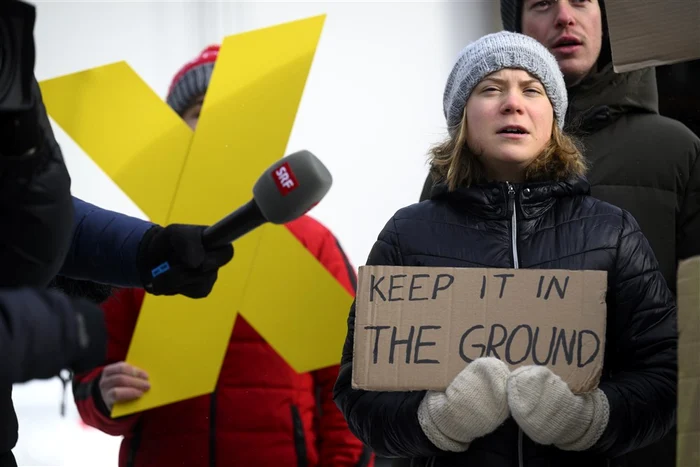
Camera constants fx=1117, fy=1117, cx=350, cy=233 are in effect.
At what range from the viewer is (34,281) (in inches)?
49.1

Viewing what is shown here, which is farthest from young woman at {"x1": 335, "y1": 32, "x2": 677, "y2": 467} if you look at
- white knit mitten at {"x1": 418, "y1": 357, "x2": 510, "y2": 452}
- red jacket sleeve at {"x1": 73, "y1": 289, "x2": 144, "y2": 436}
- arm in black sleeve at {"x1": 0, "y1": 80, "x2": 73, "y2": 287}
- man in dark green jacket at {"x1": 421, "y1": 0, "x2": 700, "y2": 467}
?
red jacket sleeve at {"x1": 73, "y1": 289, "x2": 144, "y2": 436}

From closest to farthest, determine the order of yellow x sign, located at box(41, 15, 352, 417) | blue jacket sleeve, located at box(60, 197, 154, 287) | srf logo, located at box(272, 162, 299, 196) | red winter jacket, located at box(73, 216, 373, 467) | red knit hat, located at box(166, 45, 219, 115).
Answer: srf logo, located at box(272, 162, 299, 196)
blue jacket sleeve, located at box(60, 197, 154, 287)
red winter jacket, located at box(73, 216, 373, 467)
yellow x sign, located at box(41, 15, 352, 417)
red knit hat, located at box(166, 45, 219, 115)

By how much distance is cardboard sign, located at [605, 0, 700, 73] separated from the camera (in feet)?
5.09

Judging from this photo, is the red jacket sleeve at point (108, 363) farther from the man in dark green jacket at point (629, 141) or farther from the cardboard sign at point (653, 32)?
the cardboard sign at point (653, 32)

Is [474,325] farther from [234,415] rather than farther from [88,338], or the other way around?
[234,415]

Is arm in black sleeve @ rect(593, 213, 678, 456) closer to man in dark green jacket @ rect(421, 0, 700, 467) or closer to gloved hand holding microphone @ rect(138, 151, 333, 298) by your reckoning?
man in dark green jacket @ rect(421, 0, 700, 467)

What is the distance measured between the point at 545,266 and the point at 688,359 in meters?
0.37

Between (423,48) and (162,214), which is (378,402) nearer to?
(162,214)

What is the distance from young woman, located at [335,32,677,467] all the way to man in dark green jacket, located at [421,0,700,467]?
173mm

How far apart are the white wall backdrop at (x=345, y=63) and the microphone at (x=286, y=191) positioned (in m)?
0.97

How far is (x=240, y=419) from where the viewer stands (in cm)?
209

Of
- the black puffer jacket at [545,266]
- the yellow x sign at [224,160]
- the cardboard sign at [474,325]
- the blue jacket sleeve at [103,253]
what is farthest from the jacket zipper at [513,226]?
the yellow x sign at [224,160]

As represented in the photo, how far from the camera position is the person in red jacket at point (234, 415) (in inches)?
81.5

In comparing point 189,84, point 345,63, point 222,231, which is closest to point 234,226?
point 222,231
